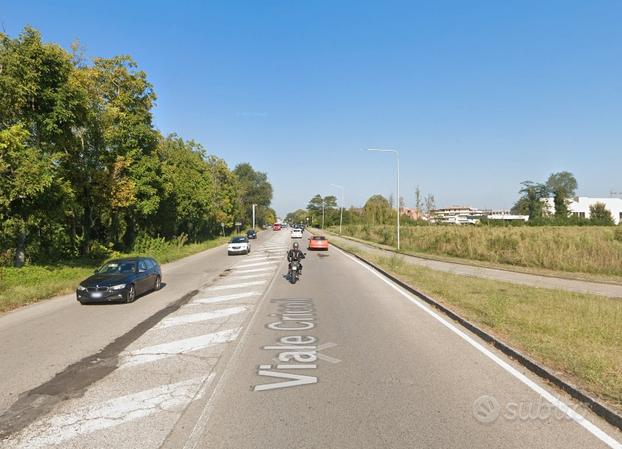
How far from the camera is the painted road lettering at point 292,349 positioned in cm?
614

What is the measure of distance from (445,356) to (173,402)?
4.27 m

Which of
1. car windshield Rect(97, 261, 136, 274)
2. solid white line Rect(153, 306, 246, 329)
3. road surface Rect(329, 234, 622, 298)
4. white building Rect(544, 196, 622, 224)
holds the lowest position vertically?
road surface Rect(329, 234, 622, 298)

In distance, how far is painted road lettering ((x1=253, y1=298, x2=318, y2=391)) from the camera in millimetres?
6145

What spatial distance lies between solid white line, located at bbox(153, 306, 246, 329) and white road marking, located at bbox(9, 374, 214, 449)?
417 cm

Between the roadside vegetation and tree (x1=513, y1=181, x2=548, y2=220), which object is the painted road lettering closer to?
the roadside vegetation

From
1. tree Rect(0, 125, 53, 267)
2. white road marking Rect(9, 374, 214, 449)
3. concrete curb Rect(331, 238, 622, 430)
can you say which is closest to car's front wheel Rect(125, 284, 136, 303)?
tree Rect(0, 125, 53, 267)

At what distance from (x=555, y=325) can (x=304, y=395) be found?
574 cm

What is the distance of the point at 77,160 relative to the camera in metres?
25.4

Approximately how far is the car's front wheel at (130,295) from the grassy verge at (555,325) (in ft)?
29.3

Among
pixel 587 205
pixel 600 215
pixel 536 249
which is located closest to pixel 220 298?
pixel 536 249

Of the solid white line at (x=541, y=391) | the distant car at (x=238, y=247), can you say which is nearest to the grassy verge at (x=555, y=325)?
the solid white line at (x=541, y=391)

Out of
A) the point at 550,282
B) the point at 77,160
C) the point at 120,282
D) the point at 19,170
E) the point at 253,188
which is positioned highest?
the point at 253,188

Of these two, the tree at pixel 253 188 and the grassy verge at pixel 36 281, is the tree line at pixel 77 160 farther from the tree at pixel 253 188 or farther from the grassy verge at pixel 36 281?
the tree at pixel 253 188

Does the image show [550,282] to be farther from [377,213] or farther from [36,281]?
[377,213]
